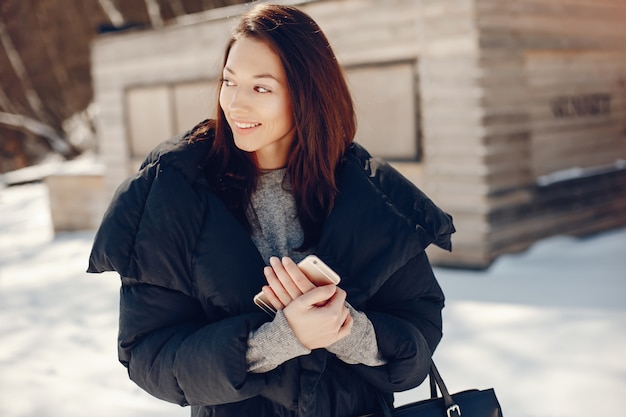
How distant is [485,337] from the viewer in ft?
15.0

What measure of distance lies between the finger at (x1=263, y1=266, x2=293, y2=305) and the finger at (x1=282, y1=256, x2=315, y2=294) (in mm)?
31

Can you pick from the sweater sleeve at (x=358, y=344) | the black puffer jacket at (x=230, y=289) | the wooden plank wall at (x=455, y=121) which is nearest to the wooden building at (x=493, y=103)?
the wooden plank wall at (x=455, y=121)

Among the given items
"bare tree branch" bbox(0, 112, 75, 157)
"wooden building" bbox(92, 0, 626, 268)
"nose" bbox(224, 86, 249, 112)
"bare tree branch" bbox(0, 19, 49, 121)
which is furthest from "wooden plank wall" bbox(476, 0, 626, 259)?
"bare tree branch" bbox(0, 19, 49, 121)

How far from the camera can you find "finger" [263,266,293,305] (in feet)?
4.42

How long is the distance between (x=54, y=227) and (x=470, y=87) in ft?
21.4

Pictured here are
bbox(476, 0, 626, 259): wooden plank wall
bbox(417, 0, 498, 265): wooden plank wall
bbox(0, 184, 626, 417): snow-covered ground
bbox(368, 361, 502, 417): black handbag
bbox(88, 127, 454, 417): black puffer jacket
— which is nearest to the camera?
bbox(88, 127, 454, 417): black puffer jacket

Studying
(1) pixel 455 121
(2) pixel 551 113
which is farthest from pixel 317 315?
(2) pixel 551 113

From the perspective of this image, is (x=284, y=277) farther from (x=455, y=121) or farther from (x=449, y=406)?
(x=455, y=121)

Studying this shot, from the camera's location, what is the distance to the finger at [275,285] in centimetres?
135

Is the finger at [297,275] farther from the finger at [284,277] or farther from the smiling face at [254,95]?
the smiling face at [254,95]

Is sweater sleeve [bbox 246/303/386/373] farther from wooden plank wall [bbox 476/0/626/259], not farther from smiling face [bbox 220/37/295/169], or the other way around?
wooden plank wall [bbox 476/0/626/259]

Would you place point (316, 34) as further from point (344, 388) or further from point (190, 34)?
point (190, 34)

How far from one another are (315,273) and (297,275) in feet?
0.12

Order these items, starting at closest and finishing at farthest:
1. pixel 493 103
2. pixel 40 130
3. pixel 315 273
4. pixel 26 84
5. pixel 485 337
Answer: pixel 315 273 < pixel 485 337 < pixel 493 103 < pixel 40 130 < pixel 26 84
